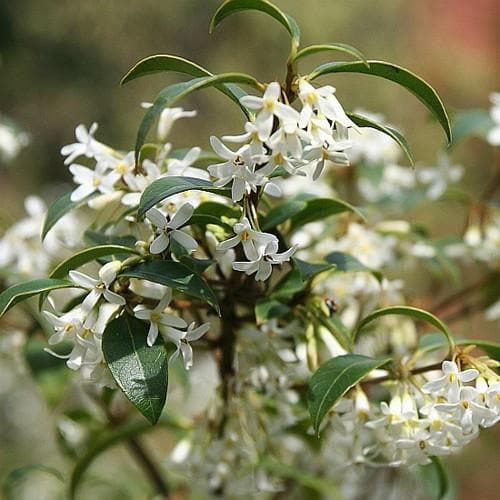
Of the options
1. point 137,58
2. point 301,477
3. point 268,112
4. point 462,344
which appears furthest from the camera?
point 137,58

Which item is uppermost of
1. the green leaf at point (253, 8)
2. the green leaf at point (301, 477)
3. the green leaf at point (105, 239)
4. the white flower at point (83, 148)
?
the green leaf at point (253, 8)

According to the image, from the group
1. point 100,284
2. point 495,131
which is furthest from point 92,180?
point 495,131

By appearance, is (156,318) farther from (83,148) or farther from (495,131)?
(495,131)

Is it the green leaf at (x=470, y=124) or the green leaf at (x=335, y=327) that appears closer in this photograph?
the green leaf at (x=335, y=327)

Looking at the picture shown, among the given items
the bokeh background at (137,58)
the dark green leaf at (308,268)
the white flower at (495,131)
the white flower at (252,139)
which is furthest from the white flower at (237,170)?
the bokeh background at (137,58)

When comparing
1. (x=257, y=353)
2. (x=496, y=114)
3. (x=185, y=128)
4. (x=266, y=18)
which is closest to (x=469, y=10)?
(x=266, y=18)

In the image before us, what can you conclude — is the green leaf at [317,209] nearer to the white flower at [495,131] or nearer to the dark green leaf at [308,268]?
the dark green leaf at [308,268]
